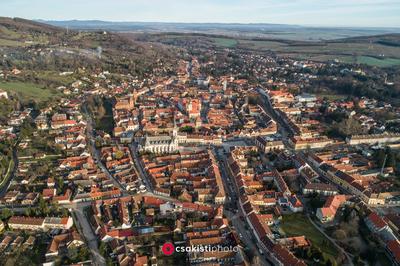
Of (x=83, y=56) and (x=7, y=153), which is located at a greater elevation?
(x=83, y=56)

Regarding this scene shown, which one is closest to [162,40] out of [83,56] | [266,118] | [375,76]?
[83,56]

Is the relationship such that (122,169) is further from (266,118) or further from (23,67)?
(23,67)

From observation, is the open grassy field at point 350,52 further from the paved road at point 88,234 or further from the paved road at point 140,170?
the paved road at point 88,234

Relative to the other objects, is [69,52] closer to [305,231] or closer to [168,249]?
[168,249]

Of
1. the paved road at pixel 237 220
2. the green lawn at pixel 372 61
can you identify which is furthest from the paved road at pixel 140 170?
the green lawn at pixel 372 61

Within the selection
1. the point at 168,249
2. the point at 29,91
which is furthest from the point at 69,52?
the point at 168,249

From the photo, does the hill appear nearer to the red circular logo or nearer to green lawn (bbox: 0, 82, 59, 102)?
green lawn (bbox: 0, 82, 59, 102)
